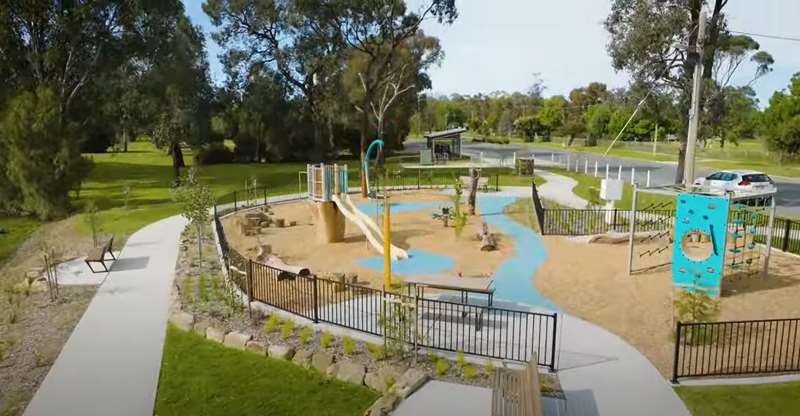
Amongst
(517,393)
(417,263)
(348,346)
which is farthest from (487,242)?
(517,393)

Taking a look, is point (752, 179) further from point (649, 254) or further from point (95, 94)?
point (95, 94)

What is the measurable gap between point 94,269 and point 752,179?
85.2 feet

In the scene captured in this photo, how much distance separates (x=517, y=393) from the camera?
23.8 feet

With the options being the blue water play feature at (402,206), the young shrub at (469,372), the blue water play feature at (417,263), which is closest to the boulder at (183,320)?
the young shrub at (469,372)

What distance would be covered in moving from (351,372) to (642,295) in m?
7.74

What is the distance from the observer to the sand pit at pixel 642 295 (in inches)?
426

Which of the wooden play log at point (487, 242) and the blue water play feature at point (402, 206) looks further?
the blue water play feature at point (402, 206)

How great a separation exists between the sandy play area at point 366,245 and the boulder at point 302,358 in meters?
4.73

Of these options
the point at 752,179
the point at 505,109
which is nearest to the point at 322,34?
the point at 752,179

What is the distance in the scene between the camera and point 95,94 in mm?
41188

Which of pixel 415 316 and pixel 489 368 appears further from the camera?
pixel 415 316

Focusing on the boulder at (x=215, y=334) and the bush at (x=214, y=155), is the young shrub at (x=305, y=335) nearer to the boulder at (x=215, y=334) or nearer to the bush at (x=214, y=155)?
the boulder at (x=215, y=334)

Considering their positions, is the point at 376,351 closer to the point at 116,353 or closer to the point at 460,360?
the point at 460,360

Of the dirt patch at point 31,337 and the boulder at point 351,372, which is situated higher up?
the boulder at point 351,372
